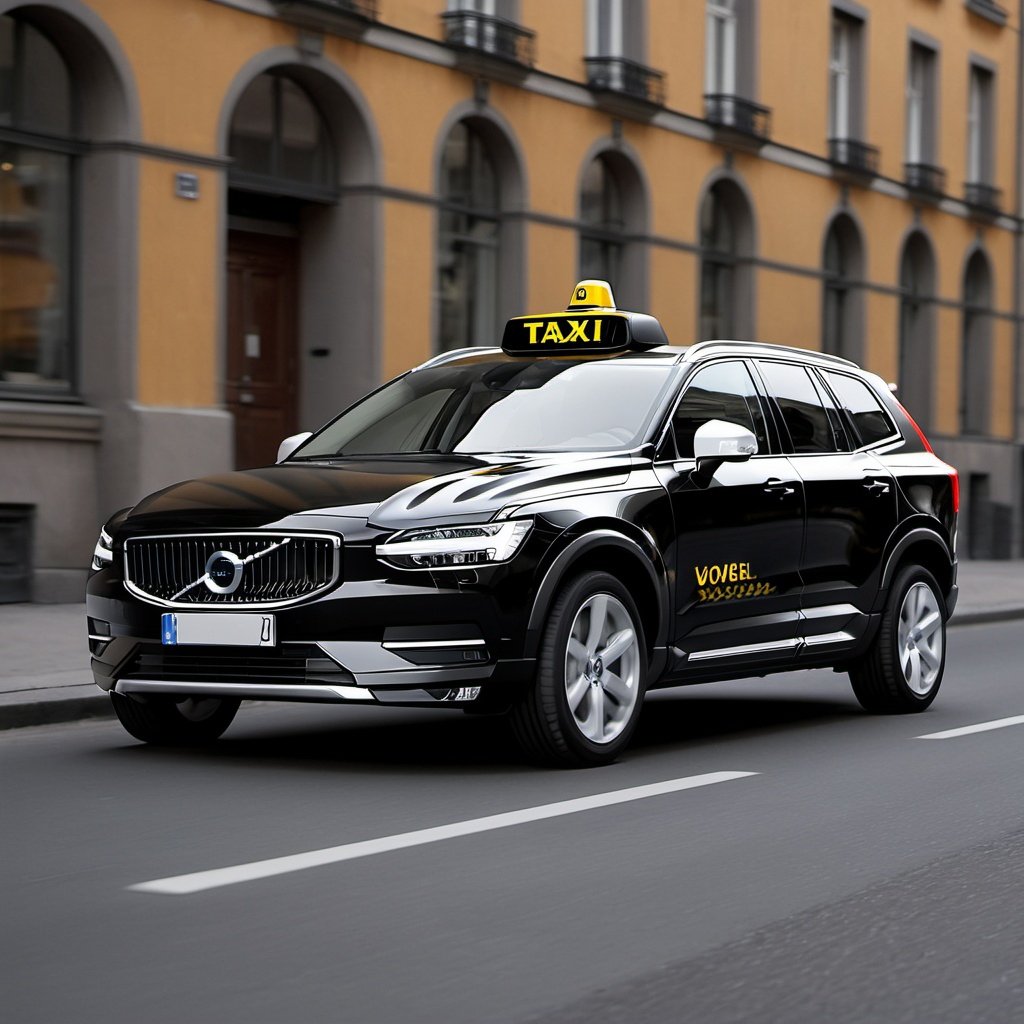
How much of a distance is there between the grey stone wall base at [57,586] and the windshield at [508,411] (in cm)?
660

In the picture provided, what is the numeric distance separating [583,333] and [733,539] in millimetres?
1222

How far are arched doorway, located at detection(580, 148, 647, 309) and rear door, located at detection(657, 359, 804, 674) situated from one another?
44.3 ft

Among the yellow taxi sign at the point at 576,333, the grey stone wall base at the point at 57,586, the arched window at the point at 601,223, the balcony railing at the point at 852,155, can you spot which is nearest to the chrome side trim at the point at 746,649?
the yellow taxi sign at the point at 576,333

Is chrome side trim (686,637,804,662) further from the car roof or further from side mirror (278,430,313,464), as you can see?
side mirror (278,430,313,464)

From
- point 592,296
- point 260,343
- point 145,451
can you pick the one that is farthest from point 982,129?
point 592,296

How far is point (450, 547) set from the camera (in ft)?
24.2

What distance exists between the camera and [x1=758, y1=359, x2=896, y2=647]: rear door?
9.29 m

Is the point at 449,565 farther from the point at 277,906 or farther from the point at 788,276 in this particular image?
the point at 788,276

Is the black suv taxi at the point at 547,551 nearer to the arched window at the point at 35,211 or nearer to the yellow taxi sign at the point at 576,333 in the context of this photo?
the yellow taxi sign at the point at 576,333

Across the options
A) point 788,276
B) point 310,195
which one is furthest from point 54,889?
point 788,276

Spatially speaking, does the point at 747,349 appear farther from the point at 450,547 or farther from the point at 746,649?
the point at 450,547

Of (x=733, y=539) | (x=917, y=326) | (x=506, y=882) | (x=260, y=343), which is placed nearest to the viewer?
(x=506, y=882)

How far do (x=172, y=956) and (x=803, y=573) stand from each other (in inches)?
197

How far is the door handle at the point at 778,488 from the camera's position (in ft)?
29.3
